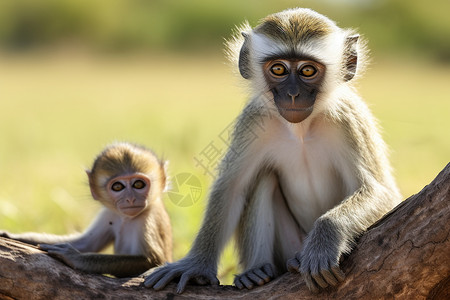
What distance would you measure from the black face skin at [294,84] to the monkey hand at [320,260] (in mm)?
741

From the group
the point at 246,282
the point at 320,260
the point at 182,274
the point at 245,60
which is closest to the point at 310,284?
the point at 320,260

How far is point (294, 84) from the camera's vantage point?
4797 millimetres

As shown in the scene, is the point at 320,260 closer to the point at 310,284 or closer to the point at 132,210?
the point at 310,284

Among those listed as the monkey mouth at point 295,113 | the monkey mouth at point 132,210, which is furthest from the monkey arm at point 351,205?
the monkey mouth at point 132,210

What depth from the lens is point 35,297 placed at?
4.32 meters

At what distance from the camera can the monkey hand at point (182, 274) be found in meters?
4.72

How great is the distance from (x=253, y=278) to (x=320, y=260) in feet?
2.15

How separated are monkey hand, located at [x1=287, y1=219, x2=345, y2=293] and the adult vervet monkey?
0.69ft

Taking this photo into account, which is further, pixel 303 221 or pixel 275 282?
pixel 303 221

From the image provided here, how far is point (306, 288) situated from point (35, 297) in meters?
1.60

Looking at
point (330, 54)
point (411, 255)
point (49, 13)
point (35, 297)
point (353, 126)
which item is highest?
point (49, 13)

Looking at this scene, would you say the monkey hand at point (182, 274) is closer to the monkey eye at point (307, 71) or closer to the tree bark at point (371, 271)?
the tree bark at point (371, 271)

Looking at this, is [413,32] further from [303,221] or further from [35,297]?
[35,297]

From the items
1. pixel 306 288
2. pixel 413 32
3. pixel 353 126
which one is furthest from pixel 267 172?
pixel 413 32
